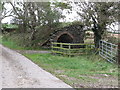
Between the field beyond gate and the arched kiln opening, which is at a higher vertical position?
the arched kiln opening

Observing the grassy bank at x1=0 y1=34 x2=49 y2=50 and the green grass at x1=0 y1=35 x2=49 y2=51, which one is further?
the green grass at x1=0 y1=35 x2=49 y2=51

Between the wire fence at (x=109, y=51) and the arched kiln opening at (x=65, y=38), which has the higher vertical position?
the arched kiln opening at (x=65, y=38)

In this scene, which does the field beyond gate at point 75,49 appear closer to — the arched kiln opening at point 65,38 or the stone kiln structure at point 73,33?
the stone kiln structure at point 73,33

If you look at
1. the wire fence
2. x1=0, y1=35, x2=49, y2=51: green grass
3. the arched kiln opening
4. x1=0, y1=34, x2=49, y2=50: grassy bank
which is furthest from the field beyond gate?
x1=0, y1=35, x2=49, y2=51: green grass

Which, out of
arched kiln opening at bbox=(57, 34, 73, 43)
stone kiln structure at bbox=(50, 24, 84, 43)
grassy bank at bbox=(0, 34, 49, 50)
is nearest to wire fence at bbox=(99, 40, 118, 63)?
stone kiln structure at bbox=(50, 24, 84, 43)

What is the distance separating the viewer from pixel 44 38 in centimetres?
2128

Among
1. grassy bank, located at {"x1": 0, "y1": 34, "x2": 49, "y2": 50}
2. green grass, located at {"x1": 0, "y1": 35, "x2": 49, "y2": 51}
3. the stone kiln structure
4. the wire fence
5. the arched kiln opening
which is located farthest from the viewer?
green grass, located at {"x1": 0, "y1": 35, "x2": 49, "y2": 51}

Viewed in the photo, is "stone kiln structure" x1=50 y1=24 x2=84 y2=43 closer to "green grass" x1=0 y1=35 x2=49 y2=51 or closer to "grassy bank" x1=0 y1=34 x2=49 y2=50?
"grassy bank" x1=0 y1=34 x2=49 y2=50

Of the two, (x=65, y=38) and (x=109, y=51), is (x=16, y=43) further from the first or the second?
(x=109, y=51)

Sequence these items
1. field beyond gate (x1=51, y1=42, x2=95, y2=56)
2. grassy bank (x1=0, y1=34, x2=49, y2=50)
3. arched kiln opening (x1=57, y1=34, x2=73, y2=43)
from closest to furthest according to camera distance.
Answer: field beyond gate (x1=51, y1=42, x2=95, y2=56) → arched kiln opening (x1=57, y1=34, x2=73, y2=43) → grassy bank (x1=0, y1=34, x2=49, y2=50)

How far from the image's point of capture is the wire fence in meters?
11.8

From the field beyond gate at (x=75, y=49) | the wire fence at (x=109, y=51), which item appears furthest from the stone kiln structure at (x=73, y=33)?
the wire fence at (x=109, y=51)

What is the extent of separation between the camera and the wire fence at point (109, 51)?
1180 centimetres

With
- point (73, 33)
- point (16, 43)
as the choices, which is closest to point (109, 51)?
point (73, 33)
